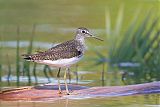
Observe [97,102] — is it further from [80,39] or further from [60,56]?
[80,39]

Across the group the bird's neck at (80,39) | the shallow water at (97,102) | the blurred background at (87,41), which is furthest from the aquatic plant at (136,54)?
the shallow water at (97,102)

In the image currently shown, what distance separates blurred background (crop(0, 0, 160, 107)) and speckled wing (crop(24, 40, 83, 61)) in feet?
3.53

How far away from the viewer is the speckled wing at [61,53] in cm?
925

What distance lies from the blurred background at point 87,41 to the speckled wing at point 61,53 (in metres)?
1.08

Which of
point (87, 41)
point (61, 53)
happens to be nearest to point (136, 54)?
point (87, 41)

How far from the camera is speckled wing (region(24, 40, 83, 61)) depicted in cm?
925

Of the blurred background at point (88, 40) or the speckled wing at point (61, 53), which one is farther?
the blurred background at point (88, 40)

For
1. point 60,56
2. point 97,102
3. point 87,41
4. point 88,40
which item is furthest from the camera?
point 88,40

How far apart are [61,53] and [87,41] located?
5.09 m

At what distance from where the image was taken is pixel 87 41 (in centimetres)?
1442

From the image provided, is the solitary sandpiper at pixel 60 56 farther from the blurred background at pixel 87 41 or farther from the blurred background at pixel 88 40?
the blurred background at pixel 88 40

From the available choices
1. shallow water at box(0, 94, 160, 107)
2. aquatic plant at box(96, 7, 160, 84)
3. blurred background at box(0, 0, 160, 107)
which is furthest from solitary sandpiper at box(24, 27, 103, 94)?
aquatic plant at box(96, 7, 160, 84)

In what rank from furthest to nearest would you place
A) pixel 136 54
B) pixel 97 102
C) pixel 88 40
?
pixel 88 40
pixel 136 54
pixel 97 102

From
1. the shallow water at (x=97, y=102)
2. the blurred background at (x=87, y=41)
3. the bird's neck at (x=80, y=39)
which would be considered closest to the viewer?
the shallow water at (x=97, y=102)
